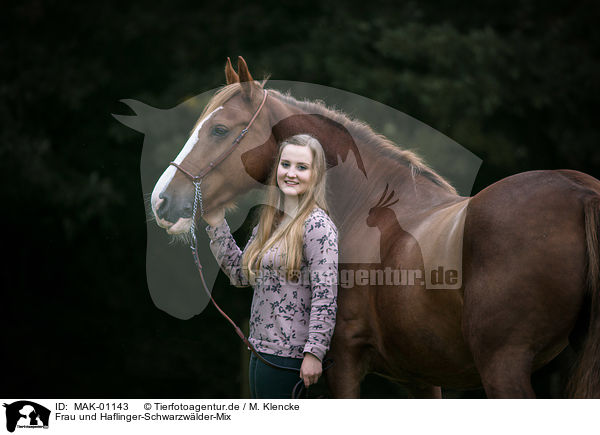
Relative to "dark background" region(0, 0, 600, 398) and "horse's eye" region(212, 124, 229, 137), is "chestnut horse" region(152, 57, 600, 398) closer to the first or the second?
"horse's eye" region(212, 124, 229, 137)

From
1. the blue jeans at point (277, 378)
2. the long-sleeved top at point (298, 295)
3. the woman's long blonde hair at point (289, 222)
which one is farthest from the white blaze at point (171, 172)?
the blue jeans at point (277, 378)

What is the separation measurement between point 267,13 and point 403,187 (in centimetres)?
510

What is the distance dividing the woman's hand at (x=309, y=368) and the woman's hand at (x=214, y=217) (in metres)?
0.80

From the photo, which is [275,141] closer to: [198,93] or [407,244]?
[407,244]

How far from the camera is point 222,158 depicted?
8.73 feet

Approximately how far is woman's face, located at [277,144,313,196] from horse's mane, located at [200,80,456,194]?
52 cm

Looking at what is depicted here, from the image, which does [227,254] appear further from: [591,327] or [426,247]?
[591,327]

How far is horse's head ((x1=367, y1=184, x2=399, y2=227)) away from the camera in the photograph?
8.79 ft

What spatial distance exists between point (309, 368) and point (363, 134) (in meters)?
1.27

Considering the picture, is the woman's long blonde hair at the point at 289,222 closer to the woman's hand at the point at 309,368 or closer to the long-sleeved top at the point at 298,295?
the long-sleeved top at the point at 298,295

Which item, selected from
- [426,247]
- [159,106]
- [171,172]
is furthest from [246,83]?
[159,106]

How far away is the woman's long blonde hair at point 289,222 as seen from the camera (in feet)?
7.57

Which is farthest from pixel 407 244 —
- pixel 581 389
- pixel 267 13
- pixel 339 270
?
pixel 267 13
